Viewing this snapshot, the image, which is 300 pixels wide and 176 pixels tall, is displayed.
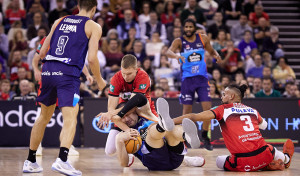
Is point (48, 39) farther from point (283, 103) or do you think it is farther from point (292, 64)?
point (292, 64)

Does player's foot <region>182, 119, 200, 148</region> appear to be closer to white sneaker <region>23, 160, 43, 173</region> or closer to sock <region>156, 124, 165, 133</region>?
sock <region>156, 124, 165, 133</region>

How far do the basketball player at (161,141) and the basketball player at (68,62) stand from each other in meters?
0.68

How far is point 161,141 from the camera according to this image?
6.42 m

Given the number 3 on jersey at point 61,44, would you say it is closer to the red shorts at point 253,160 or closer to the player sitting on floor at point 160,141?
the player sitting on floor at point 160,141

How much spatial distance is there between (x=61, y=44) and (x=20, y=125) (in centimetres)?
559

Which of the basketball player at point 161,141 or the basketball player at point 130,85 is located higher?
the basketball player at point 130,85

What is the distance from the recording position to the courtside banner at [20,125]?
36.9 feet

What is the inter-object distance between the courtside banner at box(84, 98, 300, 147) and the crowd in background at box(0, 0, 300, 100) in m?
0.73

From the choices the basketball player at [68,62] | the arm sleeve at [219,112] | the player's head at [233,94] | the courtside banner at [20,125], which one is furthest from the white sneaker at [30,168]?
the courtside banner at [20,125]

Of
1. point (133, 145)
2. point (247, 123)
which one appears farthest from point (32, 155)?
point (247, 123)

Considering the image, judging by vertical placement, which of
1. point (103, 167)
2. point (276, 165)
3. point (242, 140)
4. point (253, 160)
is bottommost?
point (103, 167)

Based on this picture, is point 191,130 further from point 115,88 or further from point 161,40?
point 161,40

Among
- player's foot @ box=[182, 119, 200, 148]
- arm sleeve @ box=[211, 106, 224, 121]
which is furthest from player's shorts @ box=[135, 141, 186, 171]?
arm sleeve @ box=[211, 106, 224, 121]

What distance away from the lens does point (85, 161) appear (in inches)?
324
